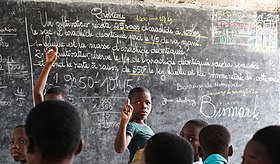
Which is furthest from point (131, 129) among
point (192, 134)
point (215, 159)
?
point (215, 159)

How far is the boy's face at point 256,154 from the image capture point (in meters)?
1.80

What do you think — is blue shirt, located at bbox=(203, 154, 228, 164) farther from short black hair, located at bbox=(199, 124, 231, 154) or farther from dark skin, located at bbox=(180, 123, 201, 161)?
dark skin, located at bbox=(180, 123, 201, 161)

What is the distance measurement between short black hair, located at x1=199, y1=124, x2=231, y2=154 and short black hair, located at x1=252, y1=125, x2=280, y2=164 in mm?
713

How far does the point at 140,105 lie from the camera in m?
3.46

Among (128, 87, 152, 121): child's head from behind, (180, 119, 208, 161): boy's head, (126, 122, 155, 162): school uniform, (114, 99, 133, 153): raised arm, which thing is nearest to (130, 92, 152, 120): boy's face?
(128, 87, 152, 121): child's head from behind

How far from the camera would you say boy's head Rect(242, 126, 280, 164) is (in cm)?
179

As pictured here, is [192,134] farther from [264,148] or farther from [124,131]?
[264,148]

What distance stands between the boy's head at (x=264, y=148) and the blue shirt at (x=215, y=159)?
23.9 inches

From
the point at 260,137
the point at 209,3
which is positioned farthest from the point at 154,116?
the point at 260,137

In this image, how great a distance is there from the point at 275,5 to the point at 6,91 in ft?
9.45

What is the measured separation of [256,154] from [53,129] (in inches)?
29.5

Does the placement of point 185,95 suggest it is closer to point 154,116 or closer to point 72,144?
point 154,116

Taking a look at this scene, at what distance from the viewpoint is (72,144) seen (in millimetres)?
1584

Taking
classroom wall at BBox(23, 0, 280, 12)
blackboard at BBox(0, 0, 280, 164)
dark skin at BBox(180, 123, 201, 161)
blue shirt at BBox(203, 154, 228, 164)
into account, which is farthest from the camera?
classroom wall at BBox(23, 0, 280, 12)
